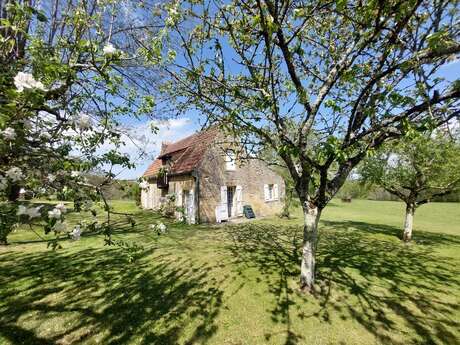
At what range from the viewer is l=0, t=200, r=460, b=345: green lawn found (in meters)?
3.98

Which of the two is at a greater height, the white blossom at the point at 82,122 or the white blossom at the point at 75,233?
the white blossom at the point at 82,122

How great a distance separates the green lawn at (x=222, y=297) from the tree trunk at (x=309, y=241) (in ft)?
0.98

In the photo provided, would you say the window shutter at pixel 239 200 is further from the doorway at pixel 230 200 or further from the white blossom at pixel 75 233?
the white blossom at pixel 75 233

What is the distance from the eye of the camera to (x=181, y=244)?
30.8ft

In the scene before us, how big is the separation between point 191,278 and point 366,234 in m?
10.4

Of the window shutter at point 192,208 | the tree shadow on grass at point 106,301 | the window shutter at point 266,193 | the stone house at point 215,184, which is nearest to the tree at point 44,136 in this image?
the tree shadow on grass at point 106,301

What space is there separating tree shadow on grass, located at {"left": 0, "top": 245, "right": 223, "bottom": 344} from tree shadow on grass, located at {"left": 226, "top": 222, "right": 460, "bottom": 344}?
5.19ft

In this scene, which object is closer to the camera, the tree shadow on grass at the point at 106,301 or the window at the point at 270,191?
the tree shadow on grass at the point at 106,301

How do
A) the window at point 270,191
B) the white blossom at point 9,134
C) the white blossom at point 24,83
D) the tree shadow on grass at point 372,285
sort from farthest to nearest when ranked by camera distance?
the window at point 270,191, the tree shadow on grass at point 372,285, the white blossom at point 9,134, the white blossom at point 24,83

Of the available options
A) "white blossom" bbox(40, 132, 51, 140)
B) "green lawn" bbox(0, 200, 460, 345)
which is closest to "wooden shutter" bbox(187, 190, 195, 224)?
"green lawn" bbox(0, 200, 460, 345)

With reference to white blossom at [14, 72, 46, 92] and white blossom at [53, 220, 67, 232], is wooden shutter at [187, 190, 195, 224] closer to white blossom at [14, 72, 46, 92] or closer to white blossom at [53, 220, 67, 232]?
white blossom at [53, 220, 67, 232]

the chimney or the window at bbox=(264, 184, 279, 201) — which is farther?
the chimney

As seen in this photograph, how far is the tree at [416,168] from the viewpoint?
30.8 ft

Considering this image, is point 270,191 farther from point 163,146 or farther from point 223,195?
point 163,146
